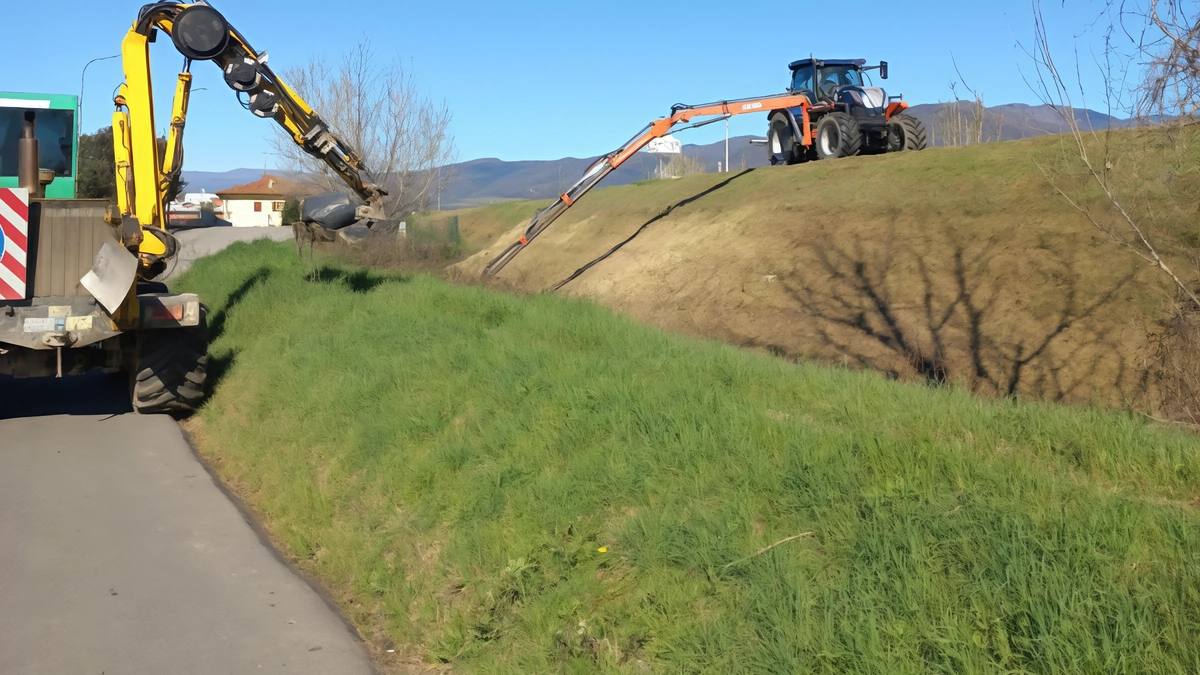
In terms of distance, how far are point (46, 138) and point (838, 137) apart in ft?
60.4

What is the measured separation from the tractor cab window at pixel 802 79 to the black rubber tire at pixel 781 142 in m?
1.02

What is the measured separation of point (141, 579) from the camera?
6336 millimetres

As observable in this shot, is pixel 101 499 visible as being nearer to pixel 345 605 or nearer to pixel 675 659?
pixel 345 605

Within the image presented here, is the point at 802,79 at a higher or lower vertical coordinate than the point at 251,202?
higher

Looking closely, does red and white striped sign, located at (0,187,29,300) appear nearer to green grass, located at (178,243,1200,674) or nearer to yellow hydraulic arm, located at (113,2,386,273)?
yellow hydraulic arm, located at (113,2,386,273)

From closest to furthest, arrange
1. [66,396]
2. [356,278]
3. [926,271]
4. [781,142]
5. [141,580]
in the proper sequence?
[141,580], [66,396], [356,278], [926,271], [781,142]

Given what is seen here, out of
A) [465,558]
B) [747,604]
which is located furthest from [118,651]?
[747,604]

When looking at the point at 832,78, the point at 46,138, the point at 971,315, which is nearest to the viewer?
the point at 46,138

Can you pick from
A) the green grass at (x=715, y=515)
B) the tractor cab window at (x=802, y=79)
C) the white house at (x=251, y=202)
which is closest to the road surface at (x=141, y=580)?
the green grass at (x=715, y=515)

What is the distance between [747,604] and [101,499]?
6019 millimetres

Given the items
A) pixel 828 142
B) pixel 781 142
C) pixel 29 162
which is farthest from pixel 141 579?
pixel 781 142

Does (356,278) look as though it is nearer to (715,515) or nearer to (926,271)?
(926,271)

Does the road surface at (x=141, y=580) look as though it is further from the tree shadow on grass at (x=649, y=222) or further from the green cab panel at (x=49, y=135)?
the tree shadow on grass at (x=649, y=222)

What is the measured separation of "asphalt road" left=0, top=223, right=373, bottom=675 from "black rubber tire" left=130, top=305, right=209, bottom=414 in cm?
153
